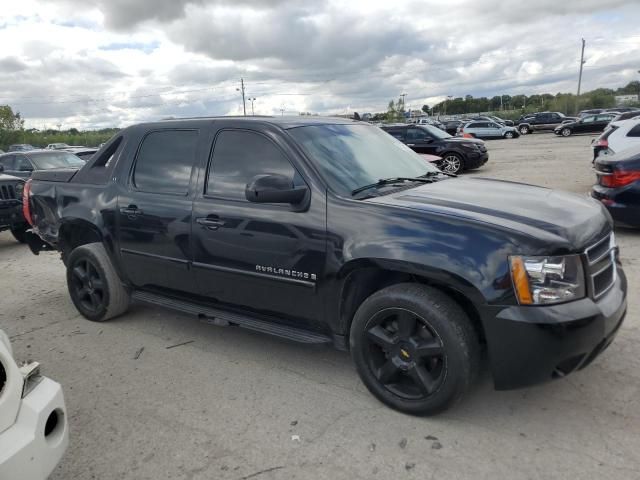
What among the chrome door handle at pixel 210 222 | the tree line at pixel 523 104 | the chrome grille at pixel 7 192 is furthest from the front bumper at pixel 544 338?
the tree line at pixel 523 104

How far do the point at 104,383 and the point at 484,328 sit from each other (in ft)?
8.68

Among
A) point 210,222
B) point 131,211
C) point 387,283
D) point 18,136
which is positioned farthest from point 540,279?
point 18,136

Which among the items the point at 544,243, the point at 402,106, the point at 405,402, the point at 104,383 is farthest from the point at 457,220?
the point at 402,106

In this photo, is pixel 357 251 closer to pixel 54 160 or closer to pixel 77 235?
pixel 77 235

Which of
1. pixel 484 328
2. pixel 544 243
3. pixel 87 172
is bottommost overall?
pixel 484 328

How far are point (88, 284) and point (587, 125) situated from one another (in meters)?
36.1

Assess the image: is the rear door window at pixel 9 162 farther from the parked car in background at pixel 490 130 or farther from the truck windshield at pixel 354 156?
the parked car in background at pixel 490 130

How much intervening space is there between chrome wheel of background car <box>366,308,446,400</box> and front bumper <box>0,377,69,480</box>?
1.69 meters

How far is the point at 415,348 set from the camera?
2.92 m

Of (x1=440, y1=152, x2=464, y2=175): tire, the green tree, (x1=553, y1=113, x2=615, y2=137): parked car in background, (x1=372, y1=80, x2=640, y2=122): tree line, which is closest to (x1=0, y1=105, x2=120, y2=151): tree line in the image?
the green tree

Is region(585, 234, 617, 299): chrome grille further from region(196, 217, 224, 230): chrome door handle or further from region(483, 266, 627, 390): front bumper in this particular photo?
region(196, 217, 224, 230): chrome door handle

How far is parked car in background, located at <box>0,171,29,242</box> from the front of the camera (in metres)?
8.19

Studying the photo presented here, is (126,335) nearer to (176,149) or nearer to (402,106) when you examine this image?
(176,149)

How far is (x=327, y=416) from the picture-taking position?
122 inches
